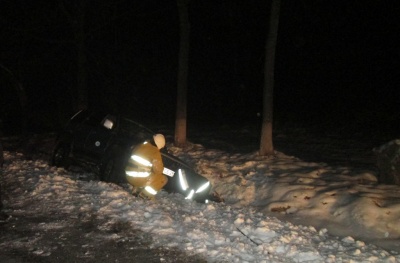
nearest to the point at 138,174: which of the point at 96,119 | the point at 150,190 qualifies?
the point at 150,190

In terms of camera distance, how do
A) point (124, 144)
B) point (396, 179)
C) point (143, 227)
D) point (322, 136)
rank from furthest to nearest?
point (322, 136) → point (124, 144) → point (396, 179) → point (143, 227)

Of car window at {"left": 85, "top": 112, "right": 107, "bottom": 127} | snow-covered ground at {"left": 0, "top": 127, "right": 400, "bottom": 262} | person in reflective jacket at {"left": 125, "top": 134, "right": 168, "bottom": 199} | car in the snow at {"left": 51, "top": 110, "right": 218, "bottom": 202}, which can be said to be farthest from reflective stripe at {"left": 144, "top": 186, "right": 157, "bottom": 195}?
car window at {"left": 85, "top": 112, "right": 107, "bottom": 127}

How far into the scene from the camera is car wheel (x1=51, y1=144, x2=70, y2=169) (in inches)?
476

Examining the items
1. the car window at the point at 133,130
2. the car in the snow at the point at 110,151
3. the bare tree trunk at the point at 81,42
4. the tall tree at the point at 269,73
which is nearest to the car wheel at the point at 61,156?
the car in the snow at the point at 110,151

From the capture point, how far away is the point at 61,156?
12367mm

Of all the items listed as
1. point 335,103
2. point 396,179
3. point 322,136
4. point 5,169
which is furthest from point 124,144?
point 335,103

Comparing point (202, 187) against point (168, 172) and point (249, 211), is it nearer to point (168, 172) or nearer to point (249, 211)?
point (168, 172)

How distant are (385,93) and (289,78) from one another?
7227 millimetres

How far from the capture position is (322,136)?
2084 centimetres

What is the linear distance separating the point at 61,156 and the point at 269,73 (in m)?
5.83

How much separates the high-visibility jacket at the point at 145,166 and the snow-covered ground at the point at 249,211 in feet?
1.44

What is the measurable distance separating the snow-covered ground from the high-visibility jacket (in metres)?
0.44

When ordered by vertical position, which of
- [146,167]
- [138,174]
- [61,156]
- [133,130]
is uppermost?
[133,130]

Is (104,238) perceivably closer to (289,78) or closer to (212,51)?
(289,78)
